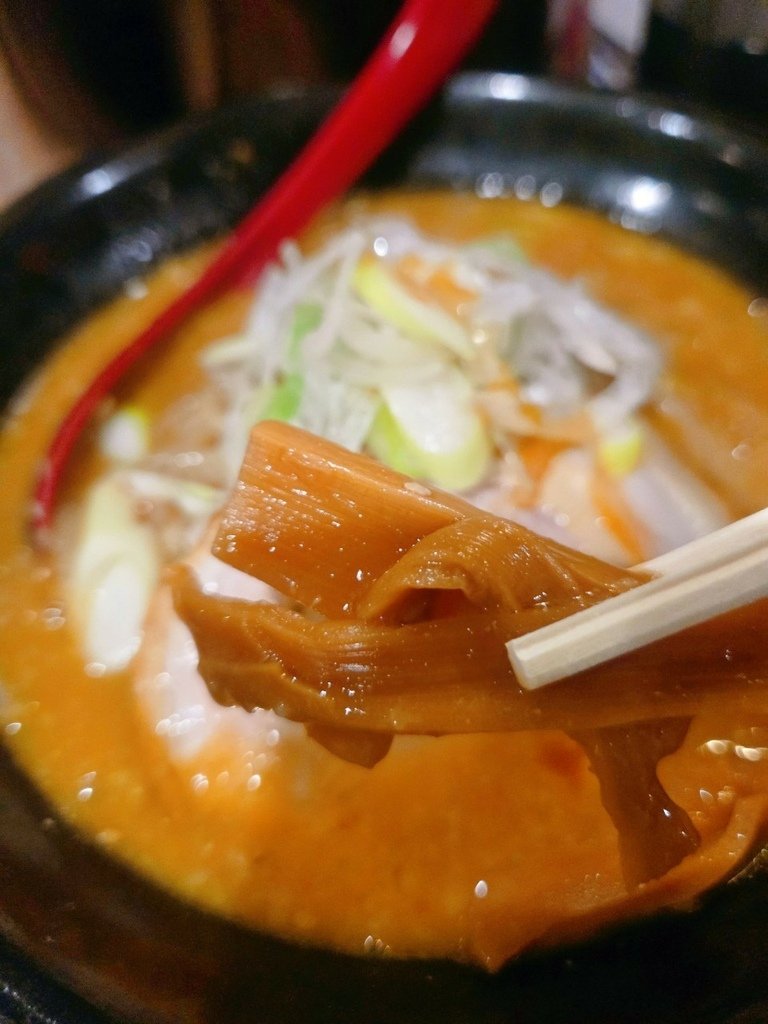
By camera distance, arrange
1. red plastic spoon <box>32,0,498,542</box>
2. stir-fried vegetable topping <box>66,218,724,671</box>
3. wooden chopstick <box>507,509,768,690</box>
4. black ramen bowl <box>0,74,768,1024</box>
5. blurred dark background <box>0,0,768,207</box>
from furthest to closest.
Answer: blurred dark background <box>0,0,768,207</box>
red plastic spoon <box>32,0,498,542</box>
stir-fried vegetable topping <box>66,218,724,671</box>
black ramen bowl <box>0,74,768,1024</box>
wooden chopstick <box>507,509,768,690</box>

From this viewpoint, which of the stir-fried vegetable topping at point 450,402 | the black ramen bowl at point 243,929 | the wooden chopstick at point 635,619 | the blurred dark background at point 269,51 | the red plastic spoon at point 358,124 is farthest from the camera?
the blurred dark background at point 269,51

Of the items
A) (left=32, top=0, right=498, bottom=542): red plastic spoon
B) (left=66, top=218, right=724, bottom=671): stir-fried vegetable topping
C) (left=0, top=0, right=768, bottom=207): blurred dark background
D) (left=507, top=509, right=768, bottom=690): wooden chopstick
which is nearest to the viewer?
(left=507, top=509, right=768, bottom=690): wooden chopstick

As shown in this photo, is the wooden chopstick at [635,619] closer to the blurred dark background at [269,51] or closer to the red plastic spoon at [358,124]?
the red plastic spoon at [358,124]

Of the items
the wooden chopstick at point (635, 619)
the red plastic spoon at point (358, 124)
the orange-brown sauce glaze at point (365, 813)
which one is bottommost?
the orange-brown sauce glaze at point (365, 813)

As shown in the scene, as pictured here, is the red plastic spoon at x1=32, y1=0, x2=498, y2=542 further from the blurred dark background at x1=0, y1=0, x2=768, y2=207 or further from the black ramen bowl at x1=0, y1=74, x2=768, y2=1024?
the blurred dark background at x1=0, y1=0, x2=768, y2=207

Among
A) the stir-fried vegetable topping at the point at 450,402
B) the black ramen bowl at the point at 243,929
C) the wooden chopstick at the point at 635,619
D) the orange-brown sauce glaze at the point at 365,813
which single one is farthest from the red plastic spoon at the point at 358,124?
the wooden chopstick at the point at 635,619

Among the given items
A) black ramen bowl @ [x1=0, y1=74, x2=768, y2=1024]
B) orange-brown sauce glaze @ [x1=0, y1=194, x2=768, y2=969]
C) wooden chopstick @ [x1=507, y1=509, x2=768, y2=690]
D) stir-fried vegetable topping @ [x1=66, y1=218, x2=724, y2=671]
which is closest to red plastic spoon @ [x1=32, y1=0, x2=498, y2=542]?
black ramen bowl @ [x1=0, y1=74, x2=768, y2=1024]

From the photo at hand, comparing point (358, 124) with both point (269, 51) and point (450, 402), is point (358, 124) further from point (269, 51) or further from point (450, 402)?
point (450, 402)
